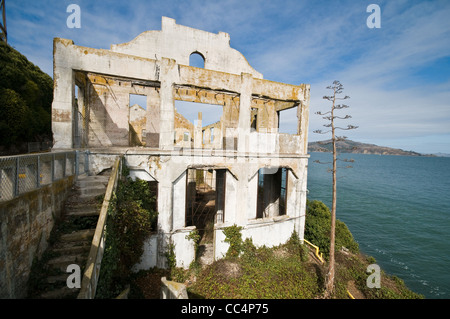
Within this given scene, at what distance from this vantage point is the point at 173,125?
9938 millimetres

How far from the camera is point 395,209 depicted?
33344 millimetres

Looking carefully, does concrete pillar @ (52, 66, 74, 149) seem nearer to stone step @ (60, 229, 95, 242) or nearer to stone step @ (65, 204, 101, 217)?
stone step @ (65, 204, 101, 217)

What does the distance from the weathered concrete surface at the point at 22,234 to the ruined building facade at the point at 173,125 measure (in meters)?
3.58

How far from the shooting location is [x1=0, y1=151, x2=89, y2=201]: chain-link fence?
4055 millimetres

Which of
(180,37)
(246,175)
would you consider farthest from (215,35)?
(246,175)

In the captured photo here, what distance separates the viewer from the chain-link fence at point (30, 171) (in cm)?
405

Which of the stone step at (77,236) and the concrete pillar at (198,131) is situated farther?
the concrete pillar at (198,131)

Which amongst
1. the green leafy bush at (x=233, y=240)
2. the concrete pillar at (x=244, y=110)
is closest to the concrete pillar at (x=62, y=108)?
the concrete pillar at (x=244, y=110)

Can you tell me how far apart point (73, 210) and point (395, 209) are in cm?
4442

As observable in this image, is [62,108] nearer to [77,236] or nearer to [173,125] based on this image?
[173,125]

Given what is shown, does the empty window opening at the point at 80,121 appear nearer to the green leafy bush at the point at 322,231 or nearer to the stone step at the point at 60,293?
the stone step at the point at 60,293

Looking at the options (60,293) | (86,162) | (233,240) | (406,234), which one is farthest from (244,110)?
(406,234)

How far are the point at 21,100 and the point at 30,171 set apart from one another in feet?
49.8

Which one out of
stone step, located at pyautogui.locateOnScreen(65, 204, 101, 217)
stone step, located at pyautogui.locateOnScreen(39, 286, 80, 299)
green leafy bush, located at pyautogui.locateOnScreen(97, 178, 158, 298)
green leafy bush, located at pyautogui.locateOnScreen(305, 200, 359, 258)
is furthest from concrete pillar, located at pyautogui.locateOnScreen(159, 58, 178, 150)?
green leafy bush, located at pyautogui.locateOnScreen(305, 200, 359, 258)
